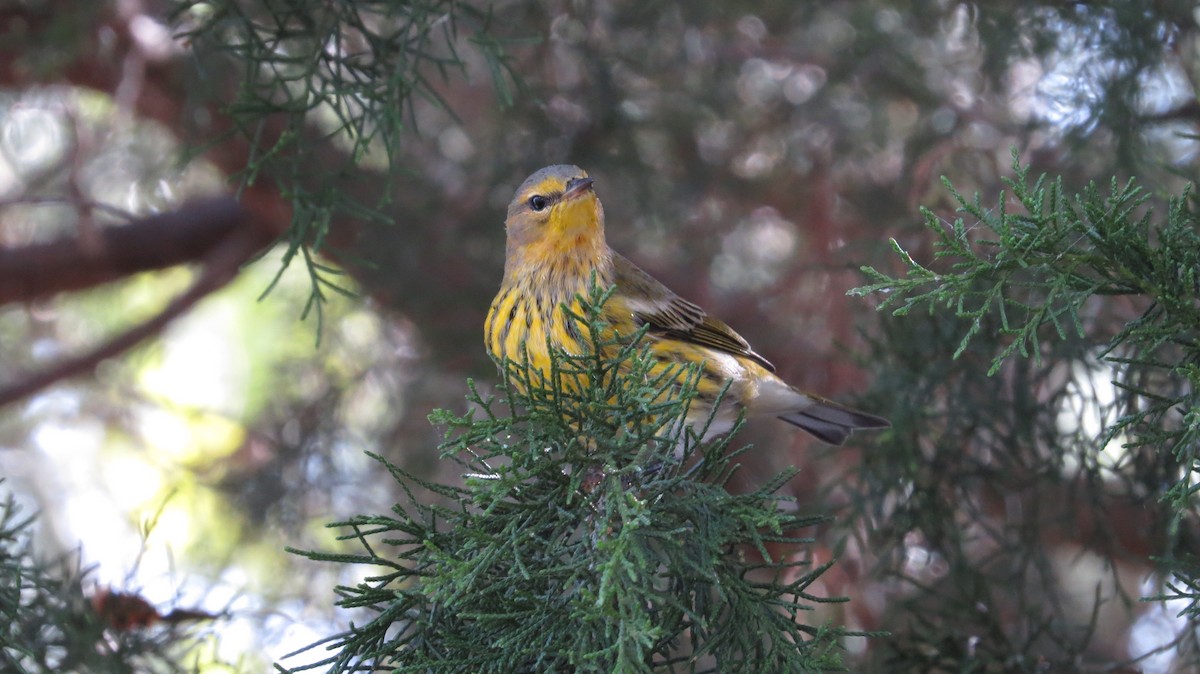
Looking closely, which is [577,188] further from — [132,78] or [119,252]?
[119,252]

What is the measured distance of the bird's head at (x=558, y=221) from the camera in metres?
3.64

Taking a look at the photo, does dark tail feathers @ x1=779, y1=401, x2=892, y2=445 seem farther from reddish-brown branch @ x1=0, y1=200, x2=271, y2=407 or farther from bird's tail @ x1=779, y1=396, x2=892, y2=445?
reddish-brown branch @ x1=0, y1=200, x2=271, y2=407

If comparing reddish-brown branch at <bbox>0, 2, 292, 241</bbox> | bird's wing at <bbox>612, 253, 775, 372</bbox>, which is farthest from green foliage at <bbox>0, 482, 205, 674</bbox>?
reddish-brown branch at <bbox>0, 2, 292, 241</bbox>

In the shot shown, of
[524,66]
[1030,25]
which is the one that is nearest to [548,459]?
[1030,25]

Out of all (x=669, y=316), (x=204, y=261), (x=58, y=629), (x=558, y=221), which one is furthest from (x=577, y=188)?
(x=204, y=261)

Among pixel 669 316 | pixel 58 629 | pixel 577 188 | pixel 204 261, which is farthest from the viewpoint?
pixel 204 261

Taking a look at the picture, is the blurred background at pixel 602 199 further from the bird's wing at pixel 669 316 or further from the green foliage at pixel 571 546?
the green foliage at pixel 571 546

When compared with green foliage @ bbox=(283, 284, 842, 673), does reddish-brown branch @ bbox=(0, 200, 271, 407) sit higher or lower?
higher

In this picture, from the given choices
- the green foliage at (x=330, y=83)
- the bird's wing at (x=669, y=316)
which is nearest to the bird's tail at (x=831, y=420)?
the bird's wing at (x=669, y=316)

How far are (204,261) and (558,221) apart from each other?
130 inches

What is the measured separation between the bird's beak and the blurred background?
0.66 m

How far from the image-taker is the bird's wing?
12.1 ft

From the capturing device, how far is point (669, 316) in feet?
12.3

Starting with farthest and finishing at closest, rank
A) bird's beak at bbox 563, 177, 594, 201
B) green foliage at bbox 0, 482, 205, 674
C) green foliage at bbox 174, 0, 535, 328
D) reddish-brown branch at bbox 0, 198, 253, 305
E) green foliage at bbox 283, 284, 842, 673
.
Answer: reddish-brown branch at bbox 0, 198, 253, 305
bird's beak at bbox 563, 177, 594, 201
green foliage at bbox 174, 0, 535, 328
green foliage at bbox 0, 482, 205, 674
green foliage at bbox 283, 284, 842, 673
